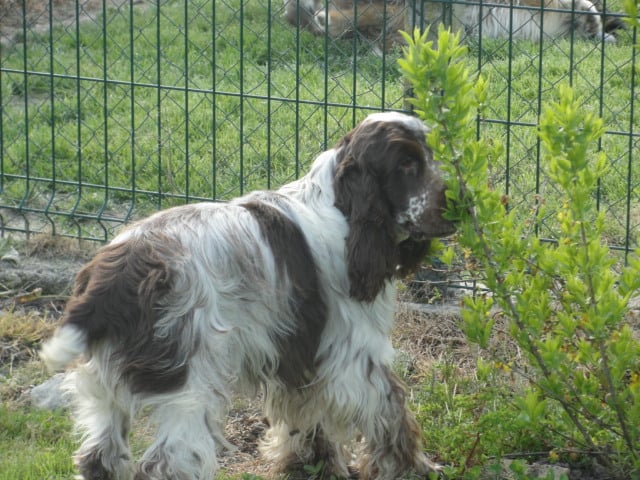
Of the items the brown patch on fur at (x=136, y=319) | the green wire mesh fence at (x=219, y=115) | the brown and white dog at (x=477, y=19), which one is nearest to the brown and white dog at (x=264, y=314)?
the brown patch on fur at (x=136, y=319)

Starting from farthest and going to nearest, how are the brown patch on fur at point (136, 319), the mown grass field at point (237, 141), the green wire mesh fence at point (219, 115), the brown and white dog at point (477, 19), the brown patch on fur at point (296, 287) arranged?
the brown and white dog at point (477, 19), the green wire mesh fence at point (219, 115), the mown grass field at point (237, 141), the brown patch on fur at point (296, 287), the brown patch on fur at point (136, 319)

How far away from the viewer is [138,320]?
4094 millimetres

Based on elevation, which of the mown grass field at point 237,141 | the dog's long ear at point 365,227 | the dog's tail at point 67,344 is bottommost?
the mown grass field at point 237,141

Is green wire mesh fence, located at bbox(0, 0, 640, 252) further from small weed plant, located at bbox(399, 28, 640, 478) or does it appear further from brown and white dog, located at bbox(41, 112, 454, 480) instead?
small weed plant, located at bbox(399, 28, 640, 478)

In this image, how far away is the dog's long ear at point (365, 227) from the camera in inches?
173

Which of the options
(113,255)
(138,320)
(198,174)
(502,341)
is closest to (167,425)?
(138,320)

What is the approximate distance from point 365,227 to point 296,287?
0.35 m

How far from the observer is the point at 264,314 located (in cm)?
431

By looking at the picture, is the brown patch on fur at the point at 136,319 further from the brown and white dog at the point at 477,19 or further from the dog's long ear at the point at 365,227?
the brown and white dog at the point at 477,19

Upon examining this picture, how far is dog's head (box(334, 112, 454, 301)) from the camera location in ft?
14.3

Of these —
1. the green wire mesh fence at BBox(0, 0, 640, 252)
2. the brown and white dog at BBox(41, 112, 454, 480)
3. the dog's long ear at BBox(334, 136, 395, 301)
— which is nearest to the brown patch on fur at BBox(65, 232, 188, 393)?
the brown and white dog at BBox(41, 112, 454, 480)

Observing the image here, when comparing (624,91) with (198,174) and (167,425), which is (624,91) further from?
(167,425)

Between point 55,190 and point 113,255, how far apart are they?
355cm

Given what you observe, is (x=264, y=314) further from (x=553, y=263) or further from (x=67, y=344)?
(x=553, y=263)
